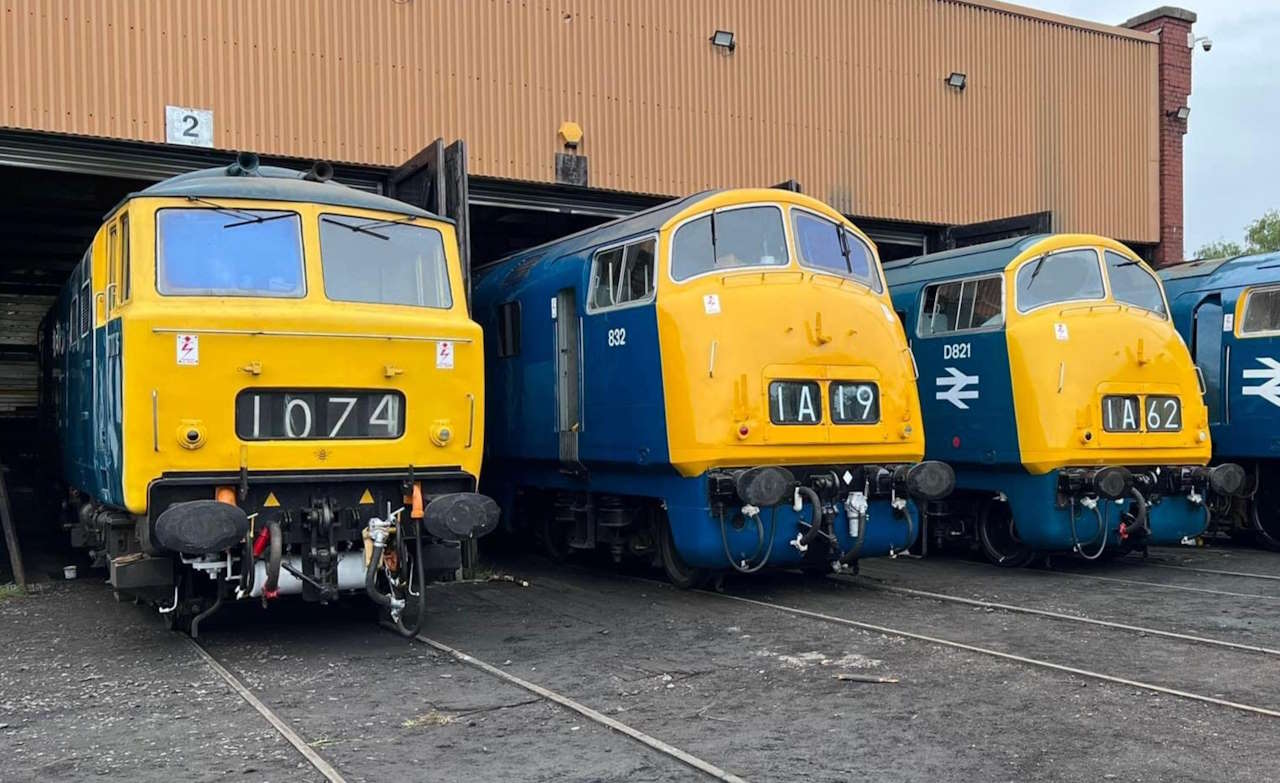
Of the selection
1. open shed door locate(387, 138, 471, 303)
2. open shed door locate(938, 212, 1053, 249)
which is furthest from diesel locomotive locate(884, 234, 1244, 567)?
open shed door locate(387, 138, 471, 303)

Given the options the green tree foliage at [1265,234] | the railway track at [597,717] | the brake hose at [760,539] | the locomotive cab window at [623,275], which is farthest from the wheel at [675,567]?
the green tree foliage at [1265,234]

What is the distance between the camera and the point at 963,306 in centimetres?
1202

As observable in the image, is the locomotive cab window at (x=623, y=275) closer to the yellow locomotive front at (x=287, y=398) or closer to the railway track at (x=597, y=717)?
the yellow locomotive front at (x=287, y=398)

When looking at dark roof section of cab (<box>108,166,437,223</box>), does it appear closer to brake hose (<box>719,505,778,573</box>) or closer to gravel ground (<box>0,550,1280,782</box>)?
gravel ground (<box>0,550,1280,782</box>)

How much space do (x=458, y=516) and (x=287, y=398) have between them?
131cm

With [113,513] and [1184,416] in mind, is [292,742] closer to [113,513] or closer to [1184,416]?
[113,513]

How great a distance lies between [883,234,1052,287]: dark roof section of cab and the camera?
38.4 ft

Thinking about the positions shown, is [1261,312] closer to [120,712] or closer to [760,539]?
[760,539]

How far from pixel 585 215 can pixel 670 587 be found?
5866 mm

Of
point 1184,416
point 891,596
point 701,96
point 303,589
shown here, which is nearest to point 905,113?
point 701,96

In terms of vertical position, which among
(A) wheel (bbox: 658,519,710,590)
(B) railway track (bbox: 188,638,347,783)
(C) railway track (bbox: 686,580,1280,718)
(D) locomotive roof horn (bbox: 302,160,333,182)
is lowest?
(C) railway track (bbox: 686,580,1280,718)

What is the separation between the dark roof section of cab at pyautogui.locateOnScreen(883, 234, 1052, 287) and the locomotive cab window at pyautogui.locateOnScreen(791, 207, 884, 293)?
1.74 meters

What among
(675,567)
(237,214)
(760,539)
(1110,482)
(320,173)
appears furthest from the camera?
(1110,482)

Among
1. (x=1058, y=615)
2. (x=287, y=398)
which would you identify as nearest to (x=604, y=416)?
(x=287, y=398)
